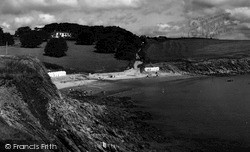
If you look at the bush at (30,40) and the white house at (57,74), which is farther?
the bush at (30,40)

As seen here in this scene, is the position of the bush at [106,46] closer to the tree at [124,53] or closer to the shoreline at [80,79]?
the tree at [124,53]

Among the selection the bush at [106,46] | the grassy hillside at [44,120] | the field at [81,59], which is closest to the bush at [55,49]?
the field at [81,59]

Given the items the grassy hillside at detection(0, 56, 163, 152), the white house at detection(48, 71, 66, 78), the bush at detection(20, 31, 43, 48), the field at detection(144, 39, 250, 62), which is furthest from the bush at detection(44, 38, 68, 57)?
the grassy hillside at detection(0, 56, 163, 152)

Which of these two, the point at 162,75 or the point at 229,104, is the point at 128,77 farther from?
the point at 229,104

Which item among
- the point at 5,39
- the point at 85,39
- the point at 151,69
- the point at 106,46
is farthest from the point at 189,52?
the point at 5,39

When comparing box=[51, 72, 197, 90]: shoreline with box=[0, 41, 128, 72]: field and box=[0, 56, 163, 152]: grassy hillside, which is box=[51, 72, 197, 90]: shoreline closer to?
box=[0, 41, 128, 72]: field

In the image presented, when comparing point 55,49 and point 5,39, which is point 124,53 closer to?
point 55,49

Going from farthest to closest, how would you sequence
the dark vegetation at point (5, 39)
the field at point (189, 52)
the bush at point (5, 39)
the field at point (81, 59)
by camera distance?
the field at point (189, 52), the dark vegetation at point (5, 39), the bush at point (5, 39), the field at point (81, 59)

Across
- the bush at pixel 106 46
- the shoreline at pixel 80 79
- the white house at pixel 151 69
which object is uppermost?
the bush at pixel 106 46
